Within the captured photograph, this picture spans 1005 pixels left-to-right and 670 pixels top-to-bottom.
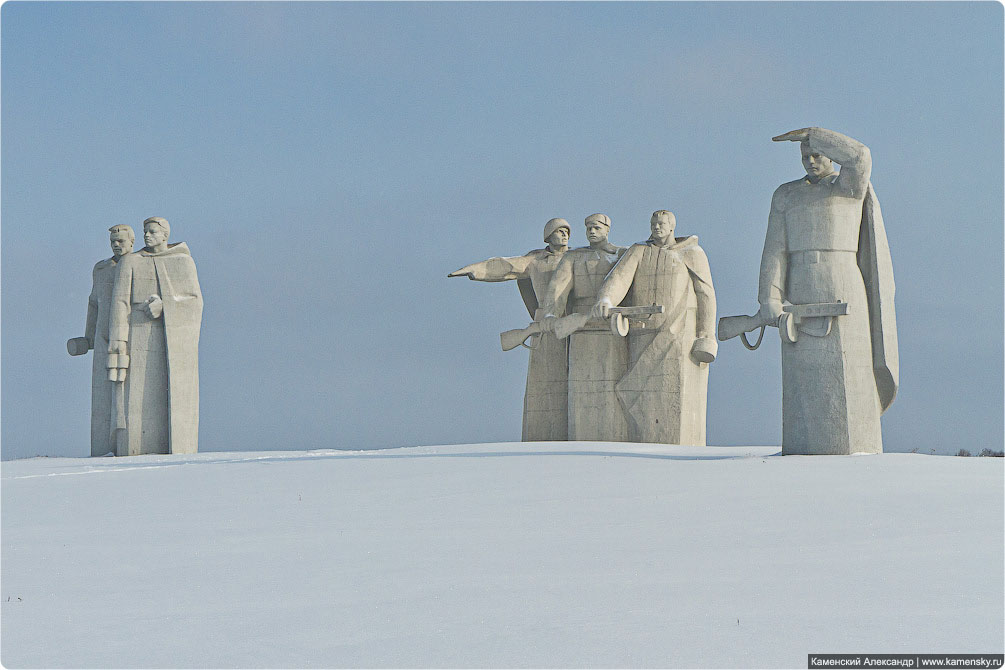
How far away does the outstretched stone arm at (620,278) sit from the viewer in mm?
12188

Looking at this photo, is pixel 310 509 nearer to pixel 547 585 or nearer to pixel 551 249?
pixel 547 585

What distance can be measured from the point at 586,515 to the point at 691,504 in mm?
597

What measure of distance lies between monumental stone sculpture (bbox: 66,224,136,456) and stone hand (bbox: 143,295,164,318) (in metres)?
0.80

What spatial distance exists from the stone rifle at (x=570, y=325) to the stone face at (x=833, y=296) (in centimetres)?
257

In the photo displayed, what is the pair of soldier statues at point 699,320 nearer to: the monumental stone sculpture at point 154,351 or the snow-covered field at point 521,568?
the snow-covered field at point 521,568

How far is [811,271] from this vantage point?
9.16 metres

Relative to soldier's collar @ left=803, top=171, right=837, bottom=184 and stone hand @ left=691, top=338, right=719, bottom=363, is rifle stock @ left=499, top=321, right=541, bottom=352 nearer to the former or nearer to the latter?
stone hand @ left=691, top=338, right=719, bottom=363

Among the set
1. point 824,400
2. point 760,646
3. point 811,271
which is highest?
point 811,271

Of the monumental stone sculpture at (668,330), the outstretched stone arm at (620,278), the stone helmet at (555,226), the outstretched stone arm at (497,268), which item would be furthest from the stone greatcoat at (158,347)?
the monumental stone sculpture at (668,330)

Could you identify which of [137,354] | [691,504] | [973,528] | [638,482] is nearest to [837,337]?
[638,482]

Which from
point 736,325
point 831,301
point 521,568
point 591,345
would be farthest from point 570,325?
point 521,568

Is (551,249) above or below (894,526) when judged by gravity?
above

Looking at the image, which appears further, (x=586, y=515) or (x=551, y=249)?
(x=551, y=249)

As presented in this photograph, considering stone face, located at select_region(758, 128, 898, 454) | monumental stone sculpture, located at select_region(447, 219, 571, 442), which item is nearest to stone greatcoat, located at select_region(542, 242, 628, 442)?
monumental stone sculpture, located at select_region(447, 219, 571, 442)
